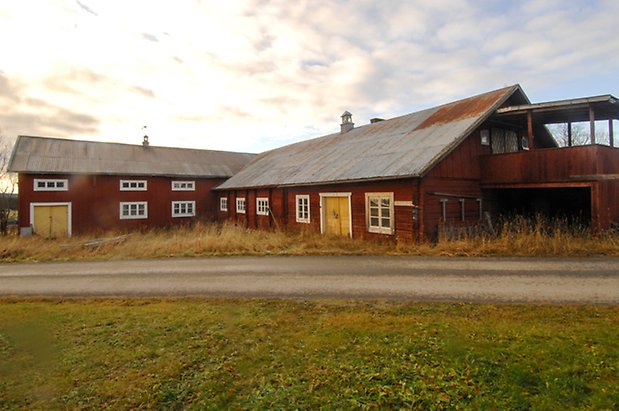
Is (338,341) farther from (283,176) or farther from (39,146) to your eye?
A: (39,146)

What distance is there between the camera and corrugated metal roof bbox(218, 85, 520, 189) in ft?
45.8

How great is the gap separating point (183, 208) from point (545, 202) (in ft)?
76.6

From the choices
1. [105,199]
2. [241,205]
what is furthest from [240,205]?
[105,199]

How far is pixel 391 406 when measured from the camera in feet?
12.3

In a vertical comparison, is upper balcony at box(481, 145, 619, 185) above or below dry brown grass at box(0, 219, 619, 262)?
above

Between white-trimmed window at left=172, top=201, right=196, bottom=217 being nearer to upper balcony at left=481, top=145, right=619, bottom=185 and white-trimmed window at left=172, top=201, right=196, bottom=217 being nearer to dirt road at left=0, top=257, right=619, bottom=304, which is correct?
dirt road at left=0, top=257, right=619, bottom=304

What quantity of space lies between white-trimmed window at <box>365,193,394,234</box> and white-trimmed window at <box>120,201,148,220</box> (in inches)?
684

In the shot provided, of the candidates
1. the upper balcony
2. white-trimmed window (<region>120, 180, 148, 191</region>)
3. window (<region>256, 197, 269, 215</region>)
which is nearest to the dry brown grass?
the upper balcony

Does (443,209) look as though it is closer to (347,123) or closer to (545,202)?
(545,202)

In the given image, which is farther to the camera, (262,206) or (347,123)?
(347,123)

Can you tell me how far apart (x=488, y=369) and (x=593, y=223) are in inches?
448

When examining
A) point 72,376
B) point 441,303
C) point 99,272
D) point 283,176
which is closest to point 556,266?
point 441,303

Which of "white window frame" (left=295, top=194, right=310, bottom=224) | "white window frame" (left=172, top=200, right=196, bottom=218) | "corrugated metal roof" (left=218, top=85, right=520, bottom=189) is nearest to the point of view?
"corrugated metal roof" (left=218, top=85, right=520, bottom=189)

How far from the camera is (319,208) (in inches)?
685
